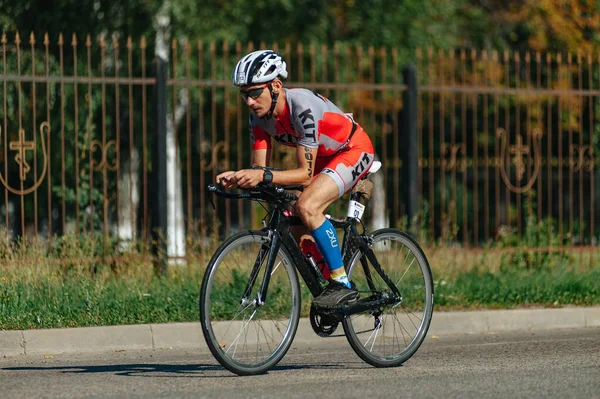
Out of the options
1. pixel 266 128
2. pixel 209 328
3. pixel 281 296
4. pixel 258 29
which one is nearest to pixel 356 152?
pixel 266 128

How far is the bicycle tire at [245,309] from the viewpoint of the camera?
6375 mm

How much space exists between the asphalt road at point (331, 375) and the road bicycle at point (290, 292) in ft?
0.57

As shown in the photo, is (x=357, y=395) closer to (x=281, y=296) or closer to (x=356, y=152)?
(x=281, y=296)

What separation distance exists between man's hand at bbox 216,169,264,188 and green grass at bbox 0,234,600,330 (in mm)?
2825

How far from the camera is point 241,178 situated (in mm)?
6375

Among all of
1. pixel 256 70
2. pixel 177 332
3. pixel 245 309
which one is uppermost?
pixel 256 70

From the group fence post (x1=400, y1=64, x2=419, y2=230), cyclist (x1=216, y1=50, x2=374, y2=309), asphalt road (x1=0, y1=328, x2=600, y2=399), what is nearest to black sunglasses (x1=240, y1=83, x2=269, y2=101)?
cyclist (x1=216, y1=50, x2=374, y2=309)

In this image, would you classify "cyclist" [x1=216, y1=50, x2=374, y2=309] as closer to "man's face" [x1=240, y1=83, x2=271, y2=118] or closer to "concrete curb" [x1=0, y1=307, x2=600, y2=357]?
"man's face" [x1=240, y1=83, x2=271, y2=118]

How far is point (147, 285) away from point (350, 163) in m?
3.61

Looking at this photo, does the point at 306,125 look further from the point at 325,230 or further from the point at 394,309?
the point at 394,309

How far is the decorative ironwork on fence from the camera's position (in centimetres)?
1141

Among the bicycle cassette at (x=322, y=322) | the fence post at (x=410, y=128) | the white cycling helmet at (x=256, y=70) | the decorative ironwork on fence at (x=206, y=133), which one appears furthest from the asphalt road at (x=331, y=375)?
the fence post at (x=410, y=128)

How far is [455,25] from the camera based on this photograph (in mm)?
25438

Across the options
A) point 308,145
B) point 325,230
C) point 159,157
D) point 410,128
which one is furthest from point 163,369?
point 410,128
